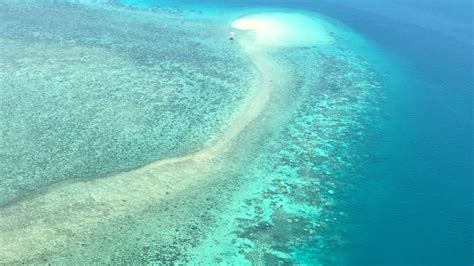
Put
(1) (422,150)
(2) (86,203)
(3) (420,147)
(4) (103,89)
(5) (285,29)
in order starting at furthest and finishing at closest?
(5) (285,29)
(4) (103,89)
(3) (420,147)
(1) (422,150)
(2) (86,203)

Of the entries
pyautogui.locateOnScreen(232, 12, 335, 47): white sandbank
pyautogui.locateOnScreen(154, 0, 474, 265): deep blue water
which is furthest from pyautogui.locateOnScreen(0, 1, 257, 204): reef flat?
pyautogui.locateOnScreen(154, 0, 474, 265): deep blue water

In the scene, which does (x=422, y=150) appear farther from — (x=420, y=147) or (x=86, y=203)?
(x=86, y=203)

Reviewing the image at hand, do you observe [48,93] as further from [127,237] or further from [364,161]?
[364,161]

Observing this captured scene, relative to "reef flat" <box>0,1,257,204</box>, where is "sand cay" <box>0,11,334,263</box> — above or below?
below

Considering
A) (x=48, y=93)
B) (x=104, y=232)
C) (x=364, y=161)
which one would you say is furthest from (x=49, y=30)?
(x=364, y=161)

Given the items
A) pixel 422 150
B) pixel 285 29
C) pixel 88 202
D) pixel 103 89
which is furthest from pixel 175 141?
pixel 285 29

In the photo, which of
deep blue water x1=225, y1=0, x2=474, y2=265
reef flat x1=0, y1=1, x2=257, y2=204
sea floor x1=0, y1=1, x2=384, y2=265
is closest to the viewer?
sea floor x1=0, y1=1, x2=384, y2=265

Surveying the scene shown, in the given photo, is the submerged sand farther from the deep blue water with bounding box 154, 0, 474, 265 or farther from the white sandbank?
the white sandbank
